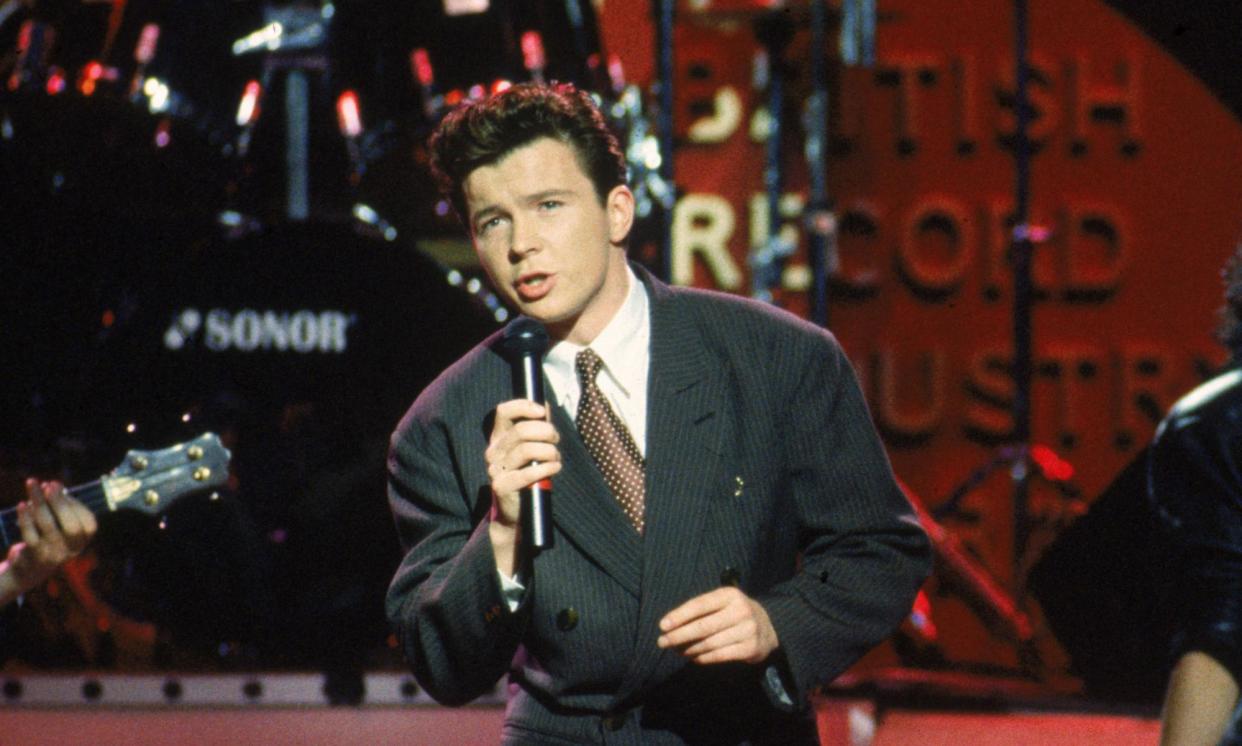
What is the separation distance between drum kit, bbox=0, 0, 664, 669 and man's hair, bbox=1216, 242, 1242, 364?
240cm

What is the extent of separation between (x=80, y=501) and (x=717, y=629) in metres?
2.18

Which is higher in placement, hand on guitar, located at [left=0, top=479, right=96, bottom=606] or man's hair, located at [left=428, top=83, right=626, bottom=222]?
man's hair, located at [left=428, top=83, right=626, bottom=222]

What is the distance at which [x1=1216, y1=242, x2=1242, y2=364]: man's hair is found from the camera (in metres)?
1.98

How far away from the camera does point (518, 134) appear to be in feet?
6.81

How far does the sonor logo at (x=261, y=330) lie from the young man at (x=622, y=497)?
2090mm

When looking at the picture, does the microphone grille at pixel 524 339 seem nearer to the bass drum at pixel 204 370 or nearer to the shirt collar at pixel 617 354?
the shirt collar at pixel 617 354

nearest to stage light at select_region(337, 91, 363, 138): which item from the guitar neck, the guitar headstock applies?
the guitar headstock

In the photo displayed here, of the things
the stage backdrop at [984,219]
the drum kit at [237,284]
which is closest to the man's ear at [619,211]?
the drum kit at [237,284]

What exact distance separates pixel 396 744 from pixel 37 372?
1554mm

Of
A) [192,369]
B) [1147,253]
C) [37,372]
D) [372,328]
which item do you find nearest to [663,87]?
[372,328]

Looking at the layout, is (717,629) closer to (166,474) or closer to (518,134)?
(518,134)

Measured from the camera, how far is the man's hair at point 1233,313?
6.50 ft

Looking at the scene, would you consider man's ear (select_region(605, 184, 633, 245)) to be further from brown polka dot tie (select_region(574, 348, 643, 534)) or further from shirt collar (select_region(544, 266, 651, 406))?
brown polka dot tie (select_region(574, 348, 643, 534))

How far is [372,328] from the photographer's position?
4176 mm
